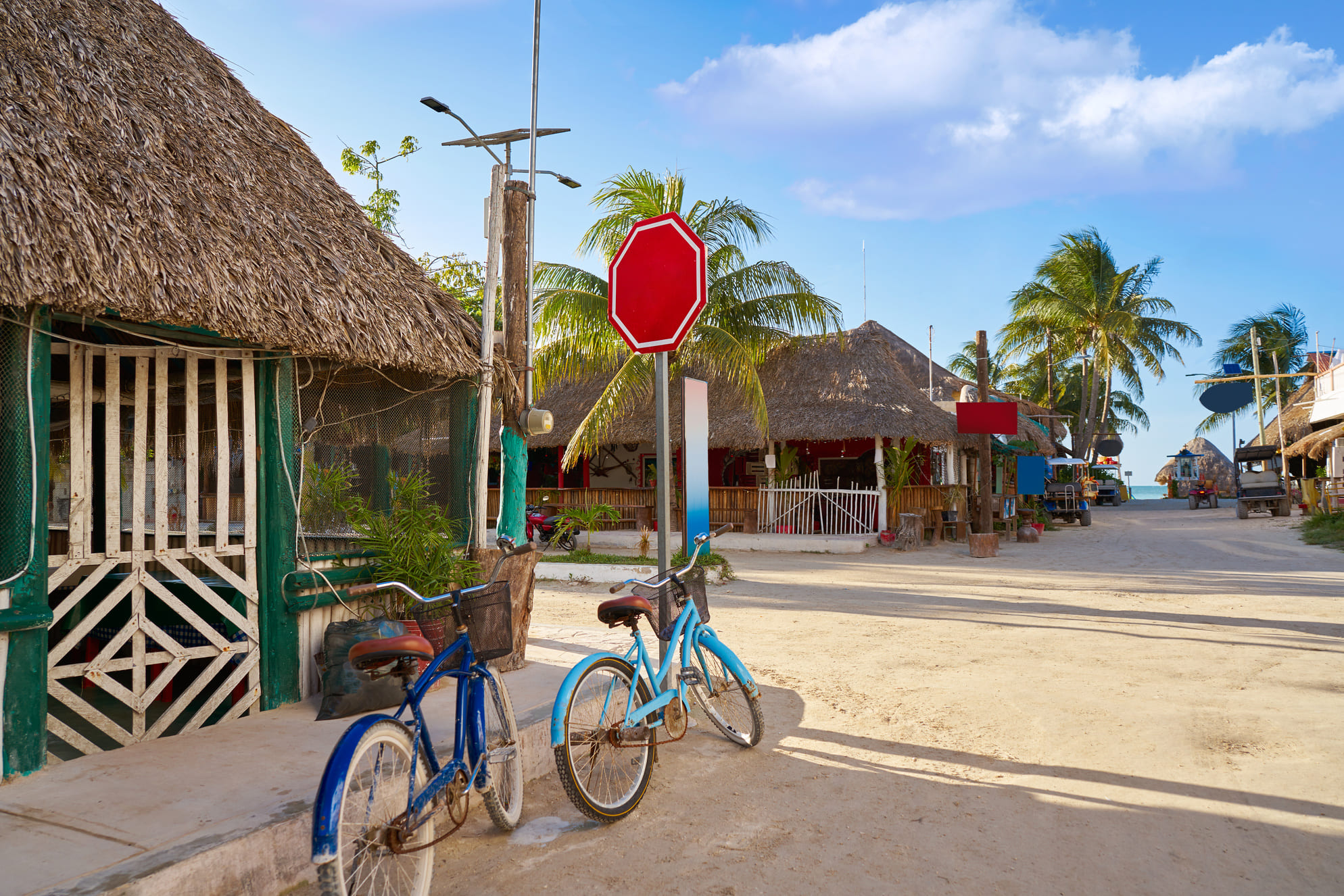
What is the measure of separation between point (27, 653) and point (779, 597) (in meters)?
8.07

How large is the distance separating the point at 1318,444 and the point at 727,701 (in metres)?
23.4

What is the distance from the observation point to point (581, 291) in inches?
643

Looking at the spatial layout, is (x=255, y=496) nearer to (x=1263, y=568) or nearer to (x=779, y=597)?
(x=779, y=597)

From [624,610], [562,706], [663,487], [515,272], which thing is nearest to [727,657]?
[624,610]

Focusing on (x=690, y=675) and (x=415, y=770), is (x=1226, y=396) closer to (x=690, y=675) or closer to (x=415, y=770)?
(x=690, y=675)

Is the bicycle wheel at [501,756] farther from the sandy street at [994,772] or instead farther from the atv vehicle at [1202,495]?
the atv vehicle at [1202,495]

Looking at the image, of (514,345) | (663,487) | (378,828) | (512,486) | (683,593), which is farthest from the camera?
(514,345)

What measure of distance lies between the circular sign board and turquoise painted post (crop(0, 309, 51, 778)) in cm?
3063

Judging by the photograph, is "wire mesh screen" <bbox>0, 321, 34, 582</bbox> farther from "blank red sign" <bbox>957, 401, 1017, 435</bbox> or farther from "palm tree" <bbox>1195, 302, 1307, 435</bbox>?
"palm tree" <bbox>1195, 302, 1307, 435</bbox>

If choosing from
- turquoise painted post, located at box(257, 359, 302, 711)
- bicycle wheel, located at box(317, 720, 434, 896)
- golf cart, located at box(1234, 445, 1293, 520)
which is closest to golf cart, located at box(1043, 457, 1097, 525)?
golf cart, located at box(1234, 445, 1293, 520)

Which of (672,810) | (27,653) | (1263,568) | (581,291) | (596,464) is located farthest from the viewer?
(596,464)

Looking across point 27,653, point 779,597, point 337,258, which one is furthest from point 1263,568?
point 27,653

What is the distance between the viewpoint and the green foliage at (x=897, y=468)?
17.6 meters

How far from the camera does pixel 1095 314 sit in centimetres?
2966
